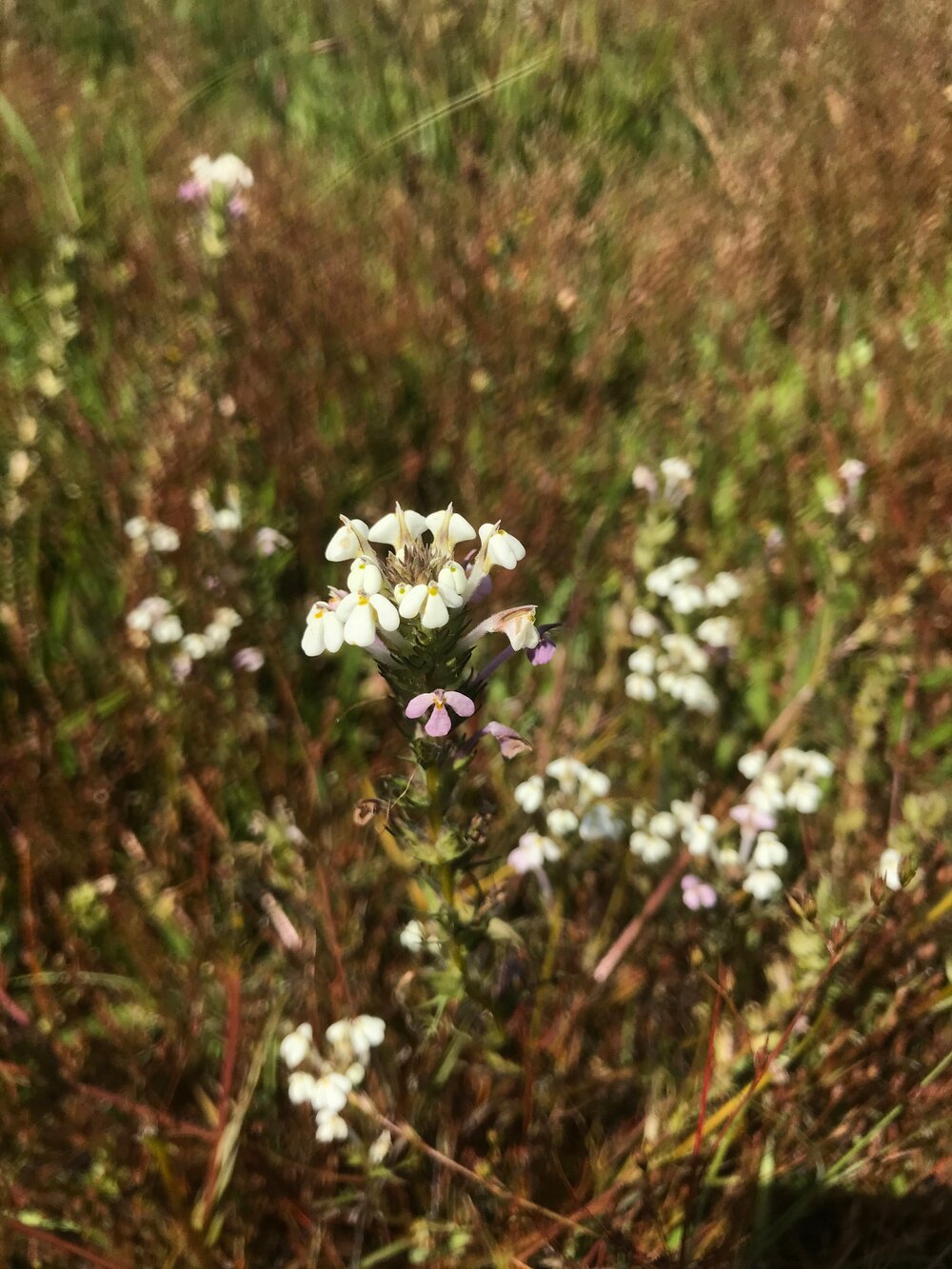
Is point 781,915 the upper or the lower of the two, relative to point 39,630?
lower

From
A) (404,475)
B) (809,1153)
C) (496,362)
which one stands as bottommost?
(809,1153)

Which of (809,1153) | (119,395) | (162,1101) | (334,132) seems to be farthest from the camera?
(334,132)


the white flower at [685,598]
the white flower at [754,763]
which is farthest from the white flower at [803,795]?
the white flower at [685,598]

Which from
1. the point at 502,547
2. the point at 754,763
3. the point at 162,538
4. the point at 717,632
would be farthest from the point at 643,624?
the point at 162,538

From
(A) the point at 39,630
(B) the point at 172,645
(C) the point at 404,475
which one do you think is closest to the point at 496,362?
(C) the point at 404,475

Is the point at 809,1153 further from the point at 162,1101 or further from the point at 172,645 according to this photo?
the point at 172,645

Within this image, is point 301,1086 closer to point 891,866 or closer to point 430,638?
point 430,638

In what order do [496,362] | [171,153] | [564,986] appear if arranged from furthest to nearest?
[171,153], [496,362], [564,986]
